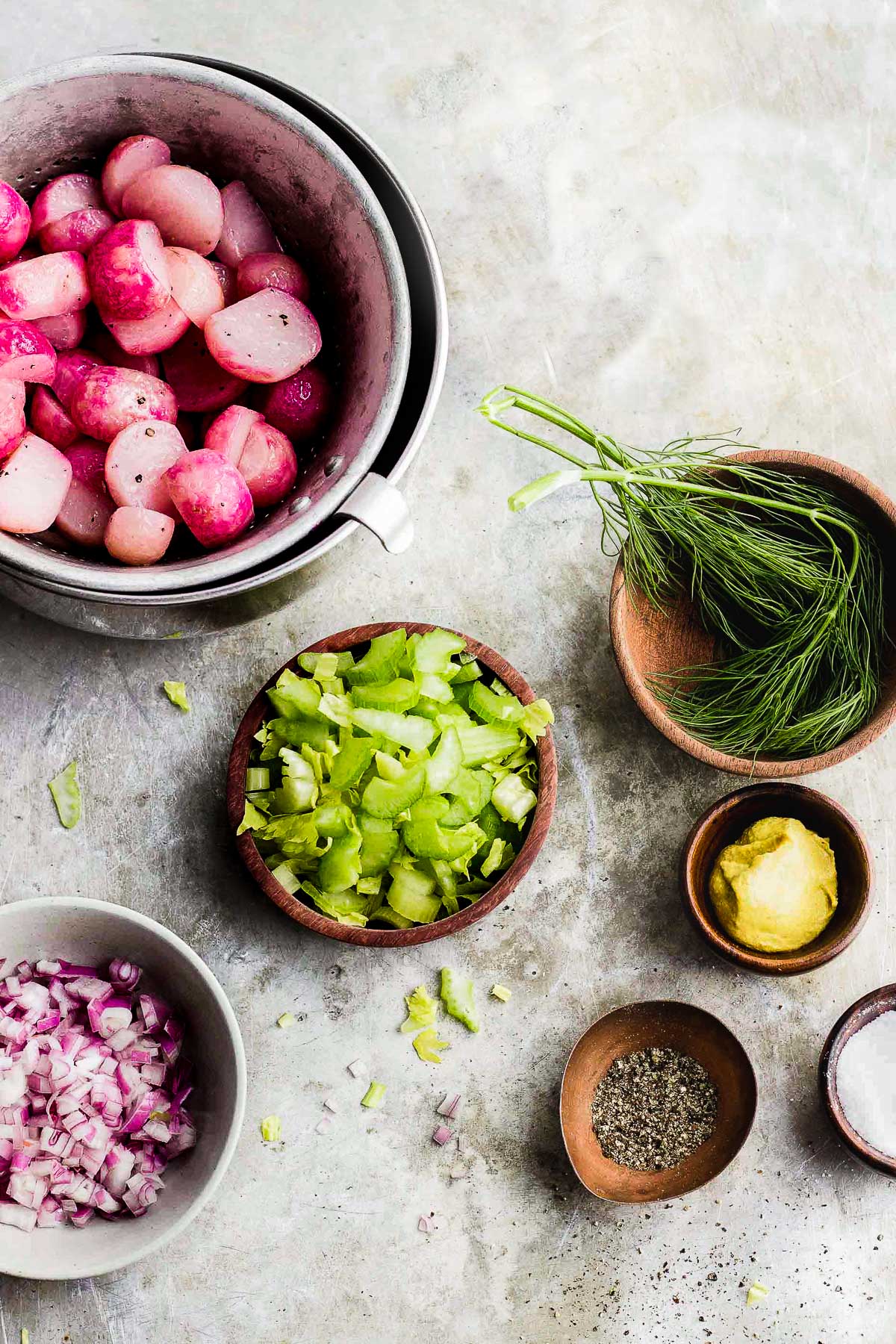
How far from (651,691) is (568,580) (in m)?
0.21

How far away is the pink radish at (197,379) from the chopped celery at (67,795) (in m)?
0.53

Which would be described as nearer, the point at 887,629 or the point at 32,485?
the point at 32,485

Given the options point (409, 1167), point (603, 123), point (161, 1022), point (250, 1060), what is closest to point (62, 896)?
point (161, 1022)

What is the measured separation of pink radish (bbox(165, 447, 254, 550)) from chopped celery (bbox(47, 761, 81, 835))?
1.55 ft

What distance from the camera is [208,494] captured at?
1.16 metres

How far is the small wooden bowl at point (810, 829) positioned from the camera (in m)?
1.41

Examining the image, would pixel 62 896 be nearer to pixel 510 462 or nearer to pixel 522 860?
pixel 522 860

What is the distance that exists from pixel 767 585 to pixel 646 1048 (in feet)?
2.06

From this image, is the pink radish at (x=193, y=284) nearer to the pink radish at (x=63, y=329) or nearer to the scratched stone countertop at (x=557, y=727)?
the pink radish at (x=63, y=329)

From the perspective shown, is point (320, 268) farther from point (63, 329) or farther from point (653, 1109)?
point (653, 1109)

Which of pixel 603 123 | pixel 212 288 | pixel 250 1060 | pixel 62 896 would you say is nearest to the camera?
pixel 212 288

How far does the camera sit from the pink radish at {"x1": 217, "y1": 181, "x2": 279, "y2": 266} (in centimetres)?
129

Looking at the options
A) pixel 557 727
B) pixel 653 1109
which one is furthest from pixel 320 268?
pixel 653 1109

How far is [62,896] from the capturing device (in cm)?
135
